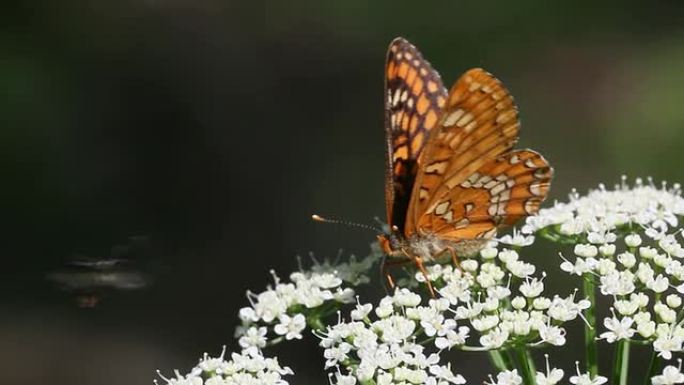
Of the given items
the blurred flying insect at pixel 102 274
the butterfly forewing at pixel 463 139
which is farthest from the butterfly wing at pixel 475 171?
the blurred flying insect at pixel 102 274

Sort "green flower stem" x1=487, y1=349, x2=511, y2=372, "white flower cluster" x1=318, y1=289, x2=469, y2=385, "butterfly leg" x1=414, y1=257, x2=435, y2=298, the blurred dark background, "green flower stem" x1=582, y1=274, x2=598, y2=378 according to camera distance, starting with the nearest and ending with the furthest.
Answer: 1. "white flower cluster" x1=318, y1=289, x2=469, y2=385
2. "green flower stem" x1=582, y1=274, x2=598, y2=378
3. "green flower stem" x1=487, y1=349, x2=511, y2=372
4. "butterfly leg" x1=414, y1=257, x2=435, y2=298
5. the blurred dark background

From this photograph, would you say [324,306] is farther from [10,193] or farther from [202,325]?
[10,193]

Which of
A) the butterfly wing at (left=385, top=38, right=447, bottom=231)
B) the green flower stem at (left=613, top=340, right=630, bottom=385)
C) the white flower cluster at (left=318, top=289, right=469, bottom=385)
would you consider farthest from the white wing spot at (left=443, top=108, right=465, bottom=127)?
the green flower stem at (left=613, top=340, right=630, bottom=385)

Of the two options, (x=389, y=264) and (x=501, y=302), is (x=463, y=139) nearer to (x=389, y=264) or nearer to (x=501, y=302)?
(x=389, y=264)

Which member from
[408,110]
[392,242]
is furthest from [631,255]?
[408,110]

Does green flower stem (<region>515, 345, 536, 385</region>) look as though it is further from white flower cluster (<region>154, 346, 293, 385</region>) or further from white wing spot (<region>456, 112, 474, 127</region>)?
white wing spot (<region>456, 112, 474, 127</region>)

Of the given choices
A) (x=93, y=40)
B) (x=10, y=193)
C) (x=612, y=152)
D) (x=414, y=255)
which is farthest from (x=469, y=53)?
(x=414, y=255)
